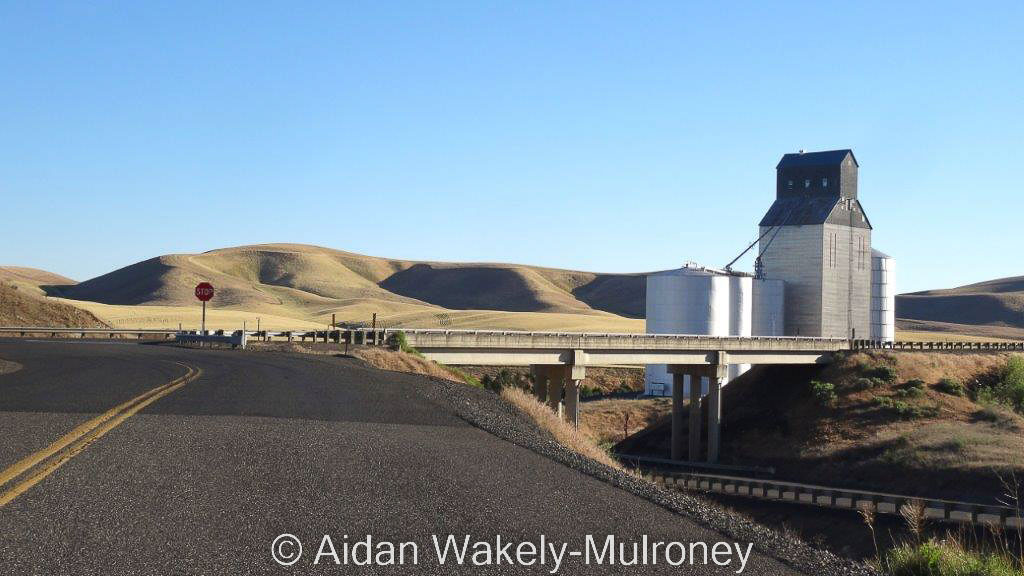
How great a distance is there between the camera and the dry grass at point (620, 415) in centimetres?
6931

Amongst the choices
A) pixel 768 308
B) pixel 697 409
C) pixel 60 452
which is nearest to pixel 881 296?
pixel 768 308

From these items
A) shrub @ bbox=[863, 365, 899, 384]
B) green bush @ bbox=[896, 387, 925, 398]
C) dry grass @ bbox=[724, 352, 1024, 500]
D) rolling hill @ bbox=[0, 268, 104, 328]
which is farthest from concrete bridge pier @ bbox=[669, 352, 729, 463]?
rolling hill @ bbox=[0, 268, 104, 328]

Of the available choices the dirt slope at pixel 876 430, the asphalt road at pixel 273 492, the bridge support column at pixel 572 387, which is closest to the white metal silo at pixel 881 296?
the dirt slope at pixel 876 430

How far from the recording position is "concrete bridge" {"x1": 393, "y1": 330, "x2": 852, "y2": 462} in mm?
48906

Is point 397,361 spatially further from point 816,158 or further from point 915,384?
point 816,158

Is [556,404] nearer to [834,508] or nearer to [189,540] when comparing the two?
[834,508]

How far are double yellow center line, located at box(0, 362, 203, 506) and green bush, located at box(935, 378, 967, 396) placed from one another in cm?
5628

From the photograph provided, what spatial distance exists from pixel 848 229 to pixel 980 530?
1957 inches

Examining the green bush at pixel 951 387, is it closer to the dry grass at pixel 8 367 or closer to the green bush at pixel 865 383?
the green bush at pixel 865 383

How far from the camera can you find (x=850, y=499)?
37.4 meters

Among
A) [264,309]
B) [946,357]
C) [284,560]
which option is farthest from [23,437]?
[264,309]

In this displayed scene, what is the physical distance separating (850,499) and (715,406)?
79.6ft

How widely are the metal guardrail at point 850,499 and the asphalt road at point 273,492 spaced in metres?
12.9

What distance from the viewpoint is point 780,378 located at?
6919 cm
